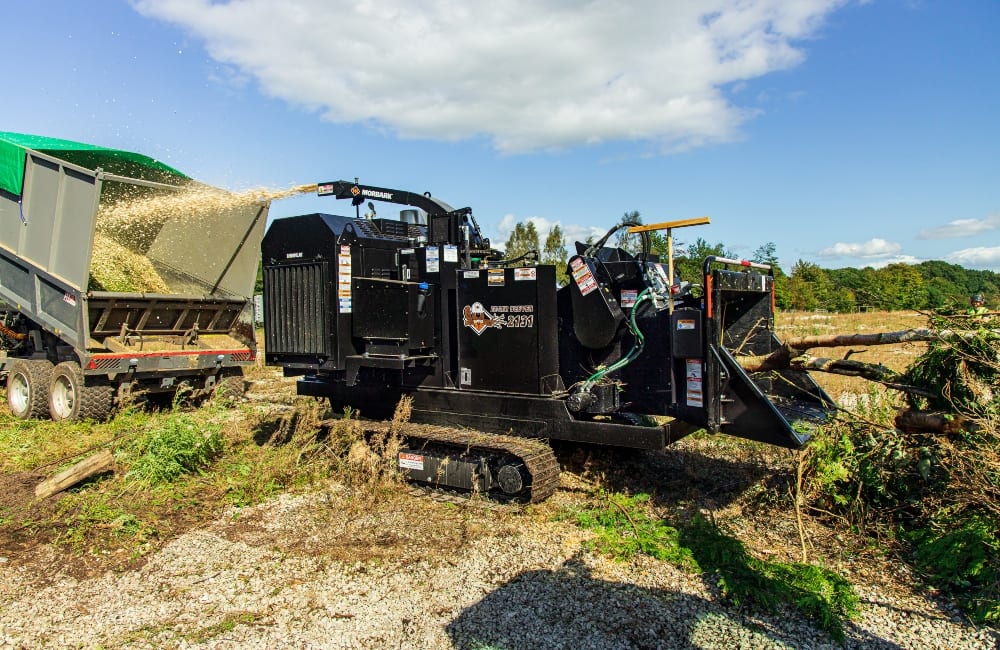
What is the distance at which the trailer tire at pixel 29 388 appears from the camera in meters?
9.76

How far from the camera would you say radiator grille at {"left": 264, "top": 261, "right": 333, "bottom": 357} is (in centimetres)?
664

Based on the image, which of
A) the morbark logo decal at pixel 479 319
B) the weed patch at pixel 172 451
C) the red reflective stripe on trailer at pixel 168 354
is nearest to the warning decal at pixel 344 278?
the morbark logo decal at pixel 479 319

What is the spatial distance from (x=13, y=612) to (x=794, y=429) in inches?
213

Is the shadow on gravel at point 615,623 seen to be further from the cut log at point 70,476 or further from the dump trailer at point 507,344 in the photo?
the cut log at point 70,476

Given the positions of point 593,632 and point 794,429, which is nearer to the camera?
point 593,632

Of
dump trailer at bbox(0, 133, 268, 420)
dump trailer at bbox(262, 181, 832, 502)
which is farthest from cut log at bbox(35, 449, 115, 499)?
dump trailer at bbox(0, 133, 268, 420)

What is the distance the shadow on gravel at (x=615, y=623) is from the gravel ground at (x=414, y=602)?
0.4 inches

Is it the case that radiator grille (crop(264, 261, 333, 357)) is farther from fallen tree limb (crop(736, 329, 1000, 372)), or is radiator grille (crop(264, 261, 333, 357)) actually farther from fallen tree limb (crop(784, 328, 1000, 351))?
fallen tree limb (crop(784, 328, 1000, 351))

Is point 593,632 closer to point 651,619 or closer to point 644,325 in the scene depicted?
point 651,619

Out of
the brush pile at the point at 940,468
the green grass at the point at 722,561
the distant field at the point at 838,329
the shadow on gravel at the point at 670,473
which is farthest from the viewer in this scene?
the distant field at the point at 838,329

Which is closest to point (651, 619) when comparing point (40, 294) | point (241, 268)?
point (241, 268)

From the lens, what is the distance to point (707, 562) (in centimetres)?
460

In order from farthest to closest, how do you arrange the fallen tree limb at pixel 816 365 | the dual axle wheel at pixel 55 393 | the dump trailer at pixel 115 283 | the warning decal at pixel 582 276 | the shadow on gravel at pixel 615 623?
the dual axle wheel at pixel 55 393 → the dump trailer at pixel 115 283 → the warning decal at pixel 582 276 → the fallen tree limb at pixel 816 365 → the shadow on gravel at pixel 615 623

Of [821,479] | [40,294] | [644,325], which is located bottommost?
[821,479]
